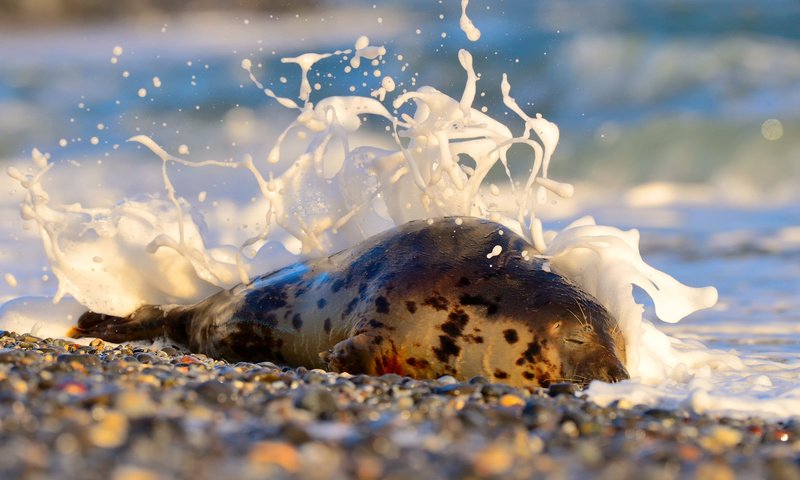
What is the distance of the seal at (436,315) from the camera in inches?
149

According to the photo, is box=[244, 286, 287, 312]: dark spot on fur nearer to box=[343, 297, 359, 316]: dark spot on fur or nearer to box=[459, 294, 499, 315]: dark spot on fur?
box=[343, 297, 359, 316]: dark spot on fur

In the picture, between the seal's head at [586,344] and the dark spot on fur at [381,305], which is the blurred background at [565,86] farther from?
the dark spot on fur at [381,305]

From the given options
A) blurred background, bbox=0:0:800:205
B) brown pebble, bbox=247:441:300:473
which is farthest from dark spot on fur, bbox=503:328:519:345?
blurred background, bbox=0:0:800:205

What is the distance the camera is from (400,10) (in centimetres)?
2042

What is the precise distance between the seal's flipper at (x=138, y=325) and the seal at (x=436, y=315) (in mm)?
387

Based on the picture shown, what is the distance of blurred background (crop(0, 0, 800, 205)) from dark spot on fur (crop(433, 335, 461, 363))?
823 centimetres

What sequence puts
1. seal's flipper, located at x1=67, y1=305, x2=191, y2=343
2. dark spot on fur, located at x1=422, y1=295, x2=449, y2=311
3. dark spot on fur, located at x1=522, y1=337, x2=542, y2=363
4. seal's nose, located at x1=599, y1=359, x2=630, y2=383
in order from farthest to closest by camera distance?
1. seal's flipper, located at x1=67, y1=305, x2=191, y2=343
2. dark spot on fur, located at x1=422, y1=295, x2=449, y2=311
3. dark spot on fur, located at x1=522, y1=337, x2=542, y2=363
4. seal's nose, located at x1=599, y1=359, x2=630, y2=383

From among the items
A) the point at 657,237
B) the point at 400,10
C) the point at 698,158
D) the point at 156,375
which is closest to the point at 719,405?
the point at 156,375

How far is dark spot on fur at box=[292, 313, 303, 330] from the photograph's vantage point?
424 centimetres

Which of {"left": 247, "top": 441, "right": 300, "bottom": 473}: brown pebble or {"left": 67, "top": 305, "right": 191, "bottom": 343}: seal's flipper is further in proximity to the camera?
{"left": 67, "top": 305, "right": 191, "bottom": 343}: seal's flipper

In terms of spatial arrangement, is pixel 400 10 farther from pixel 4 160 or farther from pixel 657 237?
pixel 657 237

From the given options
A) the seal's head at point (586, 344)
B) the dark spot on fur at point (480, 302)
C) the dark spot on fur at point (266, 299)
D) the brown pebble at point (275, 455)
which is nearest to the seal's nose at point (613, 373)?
the seal's head at point (586, 344)

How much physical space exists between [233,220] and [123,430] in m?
7.68

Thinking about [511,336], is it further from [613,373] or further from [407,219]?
[407,219]
